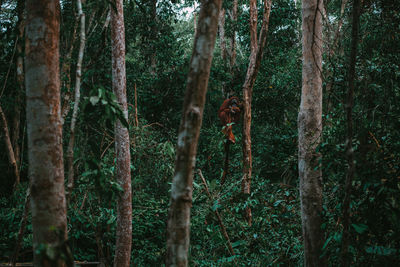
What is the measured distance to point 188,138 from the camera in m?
2.65

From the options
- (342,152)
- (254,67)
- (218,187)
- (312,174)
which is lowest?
(218,187)

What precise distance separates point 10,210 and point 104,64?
4.34 meters

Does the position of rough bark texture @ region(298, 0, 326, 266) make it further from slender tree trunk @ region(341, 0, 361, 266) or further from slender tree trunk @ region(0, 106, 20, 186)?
slender tree trunk @ region(0, 106, 20, 186)

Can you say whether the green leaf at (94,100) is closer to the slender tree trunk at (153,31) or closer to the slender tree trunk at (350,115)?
the slender tree trunk at (350,115)

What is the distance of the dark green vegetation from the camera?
372 centimetres

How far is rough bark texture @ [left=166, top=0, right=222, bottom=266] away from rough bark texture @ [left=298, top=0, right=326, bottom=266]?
219cm

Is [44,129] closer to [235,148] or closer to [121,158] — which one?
[121,158]

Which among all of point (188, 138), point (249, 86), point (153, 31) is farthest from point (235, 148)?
point (188, 138)

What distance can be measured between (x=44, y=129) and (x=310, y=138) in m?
3.15

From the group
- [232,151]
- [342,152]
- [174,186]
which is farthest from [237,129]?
[174,186]

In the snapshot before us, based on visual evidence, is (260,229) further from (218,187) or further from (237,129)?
(237,129)

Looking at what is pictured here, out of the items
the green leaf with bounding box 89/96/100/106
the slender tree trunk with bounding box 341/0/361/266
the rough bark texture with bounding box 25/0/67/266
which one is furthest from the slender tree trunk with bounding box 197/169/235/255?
the rough bark texture with bounding box 25/0/67/266

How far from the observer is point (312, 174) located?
4.56m

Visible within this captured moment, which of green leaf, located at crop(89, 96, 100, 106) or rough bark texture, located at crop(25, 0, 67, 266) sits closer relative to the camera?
rough bark texture, located at crop(25, 0, 67, 266)
